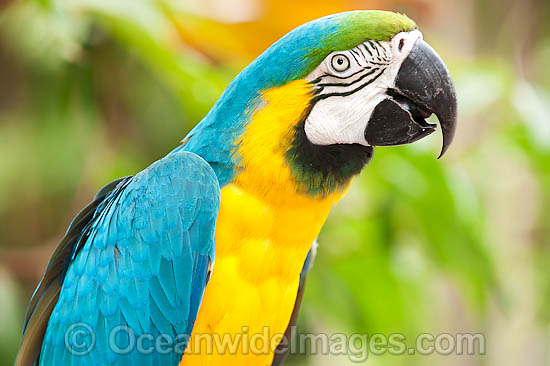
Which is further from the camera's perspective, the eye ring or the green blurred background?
the green blurred background

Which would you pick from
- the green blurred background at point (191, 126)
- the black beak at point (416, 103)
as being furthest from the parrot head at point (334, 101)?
the green blurred background at point (191, 126)

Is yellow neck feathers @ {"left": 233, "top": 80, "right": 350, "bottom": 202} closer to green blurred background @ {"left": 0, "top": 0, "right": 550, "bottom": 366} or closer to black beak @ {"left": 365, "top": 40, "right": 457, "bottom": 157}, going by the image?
black beak @ {"left": 365, "top": 40, "right": 457, "bottom": 157}

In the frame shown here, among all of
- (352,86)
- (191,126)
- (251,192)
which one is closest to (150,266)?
(251,192)

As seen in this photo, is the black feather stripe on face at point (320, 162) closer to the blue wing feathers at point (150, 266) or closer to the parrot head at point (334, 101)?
the parrot head at point (334, 101)

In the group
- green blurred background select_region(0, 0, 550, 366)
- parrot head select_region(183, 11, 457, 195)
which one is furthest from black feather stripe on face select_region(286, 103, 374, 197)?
green blurred background select_region(0, 0, 550, 366)

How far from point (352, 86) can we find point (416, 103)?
94 millimetres

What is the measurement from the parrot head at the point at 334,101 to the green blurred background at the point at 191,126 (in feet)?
2.36

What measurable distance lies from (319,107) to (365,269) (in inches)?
45.3

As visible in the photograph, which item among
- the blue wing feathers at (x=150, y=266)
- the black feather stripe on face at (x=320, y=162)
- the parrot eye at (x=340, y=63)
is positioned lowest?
the blue wing feathers at (x=150, y=266)

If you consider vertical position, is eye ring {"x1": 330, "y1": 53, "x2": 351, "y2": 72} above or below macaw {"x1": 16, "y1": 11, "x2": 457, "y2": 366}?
above

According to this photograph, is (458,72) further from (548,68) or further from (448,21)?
(448,21)

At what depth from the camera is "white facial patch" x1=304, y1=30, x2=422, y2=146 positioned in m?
0.88

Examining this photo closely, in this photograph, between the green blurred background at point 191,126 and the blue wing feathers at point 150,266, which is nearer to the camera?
the blue wing feathers at point 150,266

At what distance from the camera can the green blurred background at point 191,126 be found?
5.47 feet
